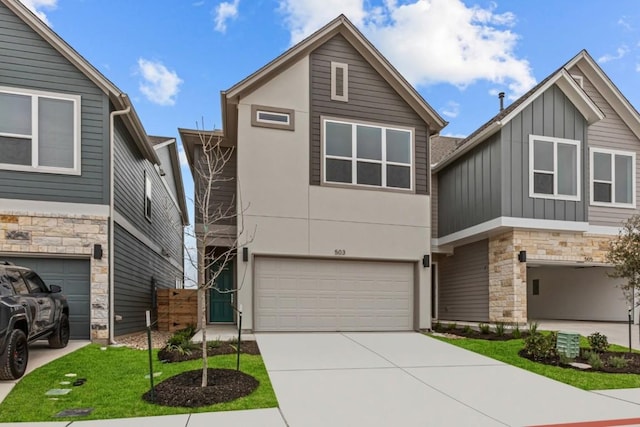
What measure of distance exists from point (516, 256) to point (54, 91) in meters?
13.0

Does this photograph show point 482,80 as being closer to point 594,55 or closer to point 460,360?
point 594,55

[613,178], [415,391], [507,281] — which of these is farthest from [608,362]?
[613,178]

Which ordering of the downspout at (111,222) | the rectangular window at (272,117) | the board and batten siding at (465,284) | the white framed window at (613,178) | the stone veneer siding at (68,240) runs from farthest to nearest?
the board and batten siding at (465,284), the white framed window at (613,178), the rectangular window at (272,117), the downspout at (111,222), the stone veneer siding at (68,240)

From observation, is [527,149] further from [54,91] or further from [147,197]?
[54,91]

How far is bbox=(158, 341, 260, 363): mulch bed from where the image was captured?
7.86 meters

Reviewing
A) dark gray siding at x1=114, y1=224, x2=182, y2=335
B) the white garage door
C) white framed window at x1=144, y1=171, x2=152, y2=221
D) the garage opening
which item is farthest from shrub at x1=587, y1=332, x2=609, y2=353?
white framed window at x1=144, y1=171, x2=152, y2=221

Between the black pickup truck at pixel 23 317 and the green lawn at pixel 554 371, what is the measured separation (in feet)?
28.2

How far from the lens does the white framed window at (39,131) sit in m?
9.43

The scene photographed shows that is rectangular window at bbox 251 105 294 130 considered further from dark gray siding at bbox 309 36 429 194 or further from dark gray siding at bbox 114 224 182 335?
dark gray siding at bbox 114 224 182 335

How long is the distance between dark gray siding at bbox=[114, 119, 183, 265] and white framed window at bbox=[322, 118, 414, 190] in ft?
15.6

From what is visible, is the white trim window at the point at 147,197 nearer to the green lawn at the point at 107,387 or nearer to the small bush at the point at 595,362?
the green lawn at the point at 107,387

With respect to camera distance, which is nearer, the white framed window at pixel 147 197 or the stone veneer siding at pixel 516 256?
the stone veneer siding at pixel 516 256

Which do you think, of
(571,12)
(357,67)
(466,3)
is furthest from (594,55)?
(357,67)

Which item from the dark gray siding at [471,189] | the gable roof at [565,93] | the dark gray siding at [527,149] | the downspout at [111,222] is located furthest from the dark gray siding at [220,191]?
the dark gray siding at [527,149]
